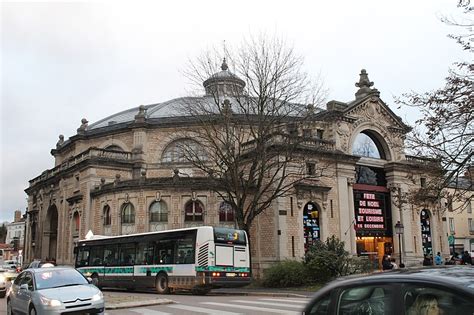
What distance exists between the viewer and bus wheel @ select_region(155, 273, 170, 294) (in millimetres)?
24572

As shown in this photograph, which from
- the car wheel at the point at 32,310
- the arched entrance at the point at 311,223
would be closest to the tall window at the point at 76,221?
the arched entrance at the point at 311,223

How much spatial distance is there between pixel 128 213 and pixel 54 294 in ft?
88.9

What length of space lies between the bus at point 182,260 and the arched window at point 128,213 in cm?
941

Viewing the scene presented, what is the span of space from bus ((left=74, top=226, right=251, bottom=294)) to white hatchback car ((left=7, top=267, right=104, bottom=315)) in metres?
10.1

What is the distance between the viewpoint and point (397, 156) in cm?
4450

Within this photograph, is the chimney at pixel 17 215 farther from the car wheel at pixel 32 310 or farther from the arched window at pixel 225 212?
the car wheel at pixel 32 310

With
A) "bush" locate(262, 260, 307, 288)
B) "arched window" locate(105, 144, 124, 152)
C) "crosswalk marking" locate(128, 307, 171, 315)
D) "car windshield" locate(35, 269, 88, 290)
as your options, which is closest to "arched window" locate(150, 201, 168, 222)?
"arched window" locate(105, 144, 124, 152)

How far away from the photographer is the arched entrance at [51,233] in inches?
2120

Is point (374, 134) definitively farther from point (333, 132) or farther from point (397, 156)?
point (333, 132)

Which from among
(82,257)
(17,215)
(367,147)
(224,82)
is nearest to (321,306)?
(224,82)

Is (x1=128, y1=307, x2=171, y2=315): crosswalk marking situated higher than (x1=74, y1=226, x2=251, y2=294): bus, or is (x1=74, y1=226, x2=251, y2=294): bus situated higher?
(x1=74, y1=226, x2=251, y2=294): bus

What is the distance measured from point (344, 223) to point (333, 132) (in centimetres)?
758

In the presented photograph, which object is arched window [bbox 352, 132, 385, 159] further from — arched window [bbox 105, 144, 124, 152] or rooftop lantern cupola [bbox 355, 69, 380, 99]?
arched window [bbox 105, 144, 124, 152]

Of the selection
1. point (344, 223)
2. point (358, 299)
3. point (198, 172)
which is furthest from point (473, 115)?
point (198, 172)
